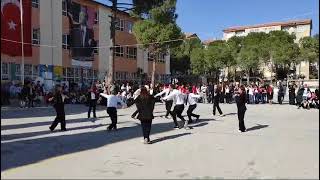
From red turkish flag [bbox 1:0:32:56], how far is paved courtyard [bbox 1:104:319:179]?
1489 centimetres

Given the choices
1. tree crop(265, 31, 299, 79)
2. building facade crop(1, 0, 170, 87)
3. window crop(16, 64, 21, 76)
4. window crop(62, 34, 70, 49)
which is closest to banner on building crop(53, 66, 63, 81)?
building facade crop(1, 0, 170, 87)

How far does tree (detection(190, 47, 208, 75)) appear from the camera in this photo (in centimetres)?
7478

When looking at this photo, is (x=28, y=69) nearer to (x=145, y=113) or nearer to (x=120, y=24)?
(x=120, y=24)

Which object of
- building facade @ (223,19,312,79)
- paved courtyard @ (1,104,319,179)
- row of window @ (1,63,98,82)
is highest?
building facade @ (223,19,312,79)

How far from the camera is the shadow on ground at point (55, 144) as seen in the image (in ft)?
37.8

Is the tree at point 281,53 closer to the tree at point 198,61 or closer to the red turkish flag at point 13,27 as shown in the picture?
the tree at point 198,61

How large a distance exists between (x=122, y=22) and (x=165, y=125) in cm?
3432

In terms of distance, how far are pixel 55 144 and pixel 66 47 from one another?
29.1 m

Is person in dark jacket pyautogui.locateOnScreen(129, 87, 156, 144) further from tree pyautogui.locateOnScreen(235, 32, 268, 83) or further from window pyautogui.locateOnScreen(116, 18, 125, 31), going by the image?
tree pyautogui.locateOnScreen(235, 32, 268, 83)

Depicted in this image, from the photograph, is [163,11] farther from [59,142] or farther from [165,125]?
[59,142]

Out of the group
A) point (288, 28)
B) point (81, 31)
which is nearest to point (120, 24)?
point (81, 31)

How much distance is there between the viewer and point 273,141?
14906 mm

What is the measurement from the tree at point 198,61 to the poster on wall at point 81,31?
31237 millimetres

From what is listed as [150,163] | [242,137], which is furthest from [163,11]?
[150,163]
